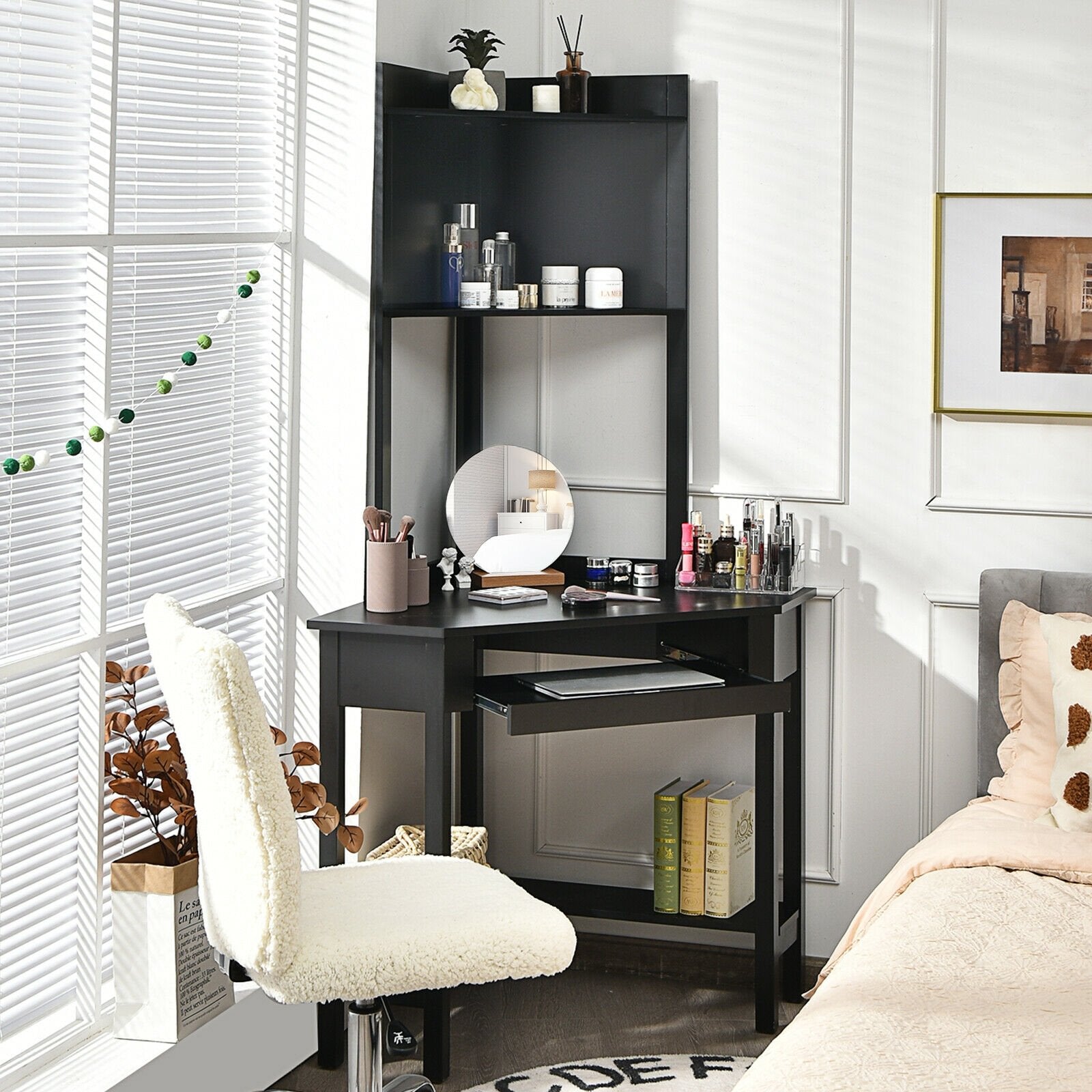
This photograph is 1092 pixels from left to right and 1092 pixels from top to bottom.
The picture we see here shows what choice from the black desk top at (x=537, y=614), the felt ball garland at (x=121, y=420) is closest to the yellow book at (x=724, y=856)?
the black desk top at (x=537, y=614)

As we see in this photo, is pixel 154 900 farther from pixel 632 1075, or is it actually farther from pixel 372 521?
pixel 632 1075

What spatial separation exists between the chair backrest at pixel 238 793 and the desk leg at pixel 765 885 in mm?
1282

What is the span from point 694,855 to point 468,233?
4.74ft

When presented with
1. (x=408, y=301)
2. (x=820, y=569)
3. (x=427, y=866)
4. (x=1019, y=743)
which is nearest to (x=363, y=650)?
(x=427, y=866)

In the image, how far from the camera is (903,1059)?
69.2 inches

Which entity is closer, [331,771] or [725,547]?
[331,771]

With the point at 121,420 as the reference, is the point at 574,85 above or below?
above

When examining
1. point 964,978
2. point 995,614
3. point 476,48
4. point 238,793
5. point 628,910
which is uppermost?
point 476,48

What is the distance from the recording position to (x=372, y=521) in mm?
2850

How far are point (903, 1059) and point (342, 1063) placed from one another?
1.51 metres

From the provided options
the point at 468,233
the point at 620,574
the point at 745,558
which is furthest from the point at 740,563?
the point at 468,233

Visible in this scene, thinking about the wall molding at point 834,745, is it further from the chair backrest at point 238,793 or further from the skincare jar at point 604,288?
the chair backrest at point 238,793

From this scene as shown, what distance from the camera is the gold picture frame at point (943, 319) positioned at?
10.0 ft

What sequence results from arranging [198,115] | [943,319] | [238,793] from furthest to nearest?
1. [943,319]
2. [198,115]
3. [238,793]
